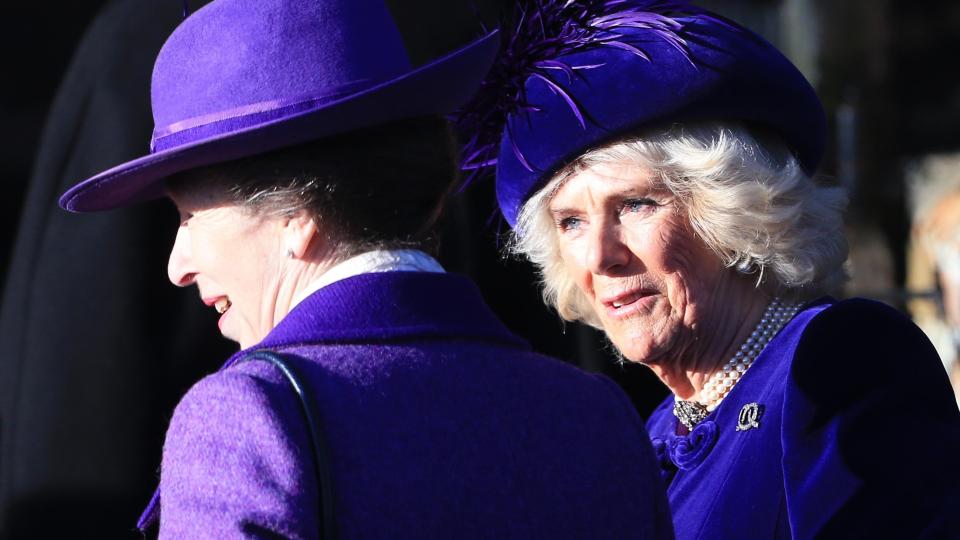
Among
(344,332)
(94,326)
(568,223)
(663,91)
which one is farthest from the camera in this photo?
(94,326)

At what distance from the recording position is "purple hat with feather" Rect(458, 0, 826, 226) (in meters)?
2.51

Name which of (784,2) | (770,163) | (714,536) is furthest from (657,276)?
(784,2)

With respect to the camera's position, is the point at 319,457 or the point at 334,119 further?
the point at 334,119

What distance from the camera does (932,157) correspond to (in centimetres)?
839

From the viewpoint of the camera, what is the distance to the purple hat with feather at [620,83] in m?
2.51

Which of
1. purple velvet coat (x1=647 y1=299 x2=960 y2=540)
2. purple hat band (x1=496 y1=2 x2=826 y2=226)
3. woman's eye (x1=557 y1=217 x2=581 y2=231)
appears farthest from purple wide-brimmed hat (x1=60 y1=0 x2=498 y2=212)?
woman's eye (x1=557 y1=217 x2=581 y2=231)

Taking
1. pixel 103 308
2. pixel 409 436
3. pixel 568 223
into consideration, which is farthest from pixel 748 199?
pixel 103 308

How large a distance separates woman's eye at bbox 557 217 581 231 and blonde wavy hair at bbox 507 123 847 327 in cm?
11

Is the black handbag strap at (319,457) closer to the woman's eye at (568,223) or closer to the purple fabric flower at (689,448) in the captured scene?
the purple fabric flower at (689,448)

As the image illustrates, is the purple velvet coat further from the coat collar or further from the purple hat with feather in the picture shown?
the coat collar

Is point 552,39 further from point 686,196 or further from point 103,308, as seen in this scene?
point 103,308

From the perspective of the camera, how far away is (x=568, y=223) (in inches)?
110

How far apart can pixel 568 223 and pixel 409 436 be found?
1.35m

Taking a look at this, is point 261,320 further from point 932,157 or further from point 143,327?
point 932,157
